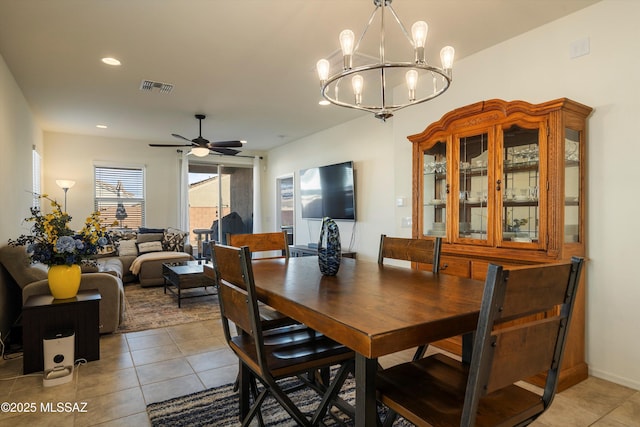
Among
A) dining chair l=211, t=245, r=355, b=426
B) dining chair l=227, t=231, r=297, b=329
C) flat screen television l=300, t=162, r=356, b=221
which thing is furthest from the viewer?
flat screen television l=300, t=162, r=356, b=221

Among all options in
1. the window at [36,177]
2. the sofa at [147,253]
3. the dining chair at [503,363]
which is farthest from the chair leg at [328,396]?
the window at [36,177]

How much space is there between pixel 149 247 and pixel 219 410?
15.0ft

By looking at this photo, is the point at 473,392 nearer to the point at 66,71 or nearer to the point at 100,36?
the point at 100,36

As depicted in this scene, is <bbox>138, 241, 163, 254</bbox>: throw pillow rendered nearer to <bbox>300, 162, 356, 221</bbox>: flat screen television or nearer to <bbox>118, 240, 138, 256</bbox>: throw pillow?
<bbox>118, 240, 138, 256</bbox>: throw pillow

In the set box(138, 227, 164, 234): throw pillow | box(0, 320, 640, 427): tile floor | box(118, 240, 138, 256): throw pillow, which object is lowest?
box(0, 320, 640, 427): tile floor

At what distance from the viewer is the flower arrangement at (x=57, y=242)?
2.71m

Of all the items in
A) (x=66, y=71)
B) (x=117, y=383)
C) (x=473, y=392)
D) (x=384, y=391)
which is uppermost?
(x=66, y=71)

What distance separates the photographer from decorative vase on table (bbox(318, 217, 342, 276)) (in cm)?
187

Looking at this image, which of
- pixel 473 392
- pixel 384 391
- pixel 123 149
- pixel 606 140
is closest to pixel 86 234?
pixel 384 391

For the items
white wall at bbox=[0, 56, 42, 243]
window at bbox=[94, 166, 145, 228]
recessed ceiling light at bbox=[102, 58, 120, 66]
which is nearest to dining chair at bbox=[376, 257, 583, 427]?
recessed ceiling light at bbox=[102, 58, 120, 66]

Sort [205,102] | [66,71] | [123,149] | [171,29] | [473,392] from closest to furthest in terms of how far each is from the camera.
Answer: [473,392]
[171,29]
[66,71]
[205,102]
[123,149]

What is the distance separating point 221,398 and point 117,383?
2.58ft

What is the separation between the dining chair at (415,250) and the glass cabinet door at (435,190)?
0.94 meters

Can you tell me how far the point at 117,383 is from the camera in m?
2.46
